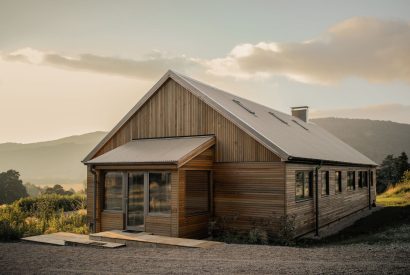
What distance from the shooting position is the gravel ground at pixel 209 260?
8562 millimetres

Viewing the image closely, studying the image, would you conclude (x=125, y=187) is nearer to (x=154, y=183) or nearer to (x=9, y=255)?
(x=154, y=183)

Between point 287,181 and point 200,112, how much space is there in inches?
190

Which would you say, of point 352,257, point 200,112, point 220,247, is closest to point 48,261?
point 220,247

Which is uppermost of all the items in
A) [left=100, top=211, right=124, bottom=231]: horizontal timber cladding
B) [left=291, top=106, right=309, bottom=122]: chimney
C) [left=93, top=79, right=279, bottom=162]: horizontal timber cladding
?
[left=291, top=106, right=309, bottom=122]: chimney

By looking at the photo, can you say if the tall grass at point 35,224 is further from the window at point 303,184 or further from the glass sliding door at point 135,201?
the window at point 303,184

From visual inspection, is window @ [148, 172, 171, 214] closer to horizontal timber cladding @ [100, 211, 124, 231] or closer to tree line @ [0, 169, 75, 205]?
horizontal timber cladding @ [100, 211, 124, 231]

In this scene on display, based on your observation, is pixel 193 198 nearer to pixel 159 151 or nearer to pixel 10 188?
pixel 159 151

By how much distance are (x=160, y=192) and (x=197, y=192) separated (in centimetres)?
175

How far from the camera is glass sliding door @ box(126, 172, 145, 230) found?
15234 mm

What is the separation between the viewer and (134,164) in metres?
14.8

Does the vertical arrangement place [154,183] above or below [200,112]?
below

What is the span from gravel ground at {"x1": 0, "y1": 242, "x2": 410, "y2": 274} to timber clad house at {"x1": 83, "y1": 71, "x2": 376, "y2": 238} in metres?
2.94

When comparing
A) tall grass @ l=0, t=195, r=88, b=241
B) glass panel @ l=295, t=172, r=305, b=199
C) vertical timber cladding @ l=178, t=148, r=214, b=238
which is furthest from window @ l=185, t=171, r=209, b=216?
tall grass @ l=0, t=195, r=88, b=241

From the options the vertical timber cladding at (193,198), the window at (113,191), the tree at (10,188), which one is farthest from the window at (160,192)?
the tree at (10,188)
